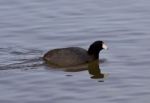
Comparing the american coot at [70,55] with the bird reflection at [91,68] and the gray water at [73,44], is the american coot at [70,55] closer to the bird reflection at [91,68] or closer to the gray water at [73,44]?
the bird reflection at [91,68]

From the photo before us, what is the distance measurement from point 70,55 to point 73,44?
137cm

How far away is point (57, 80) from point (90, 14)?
6297 millimetres

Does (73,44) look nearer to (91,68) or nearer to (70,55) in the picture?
(70,55)

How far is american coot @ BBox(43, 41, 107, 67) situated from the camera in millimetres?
16828

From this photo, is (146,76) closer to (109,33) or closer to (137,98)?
(137,98)

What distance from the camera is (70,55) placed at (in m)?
16.9

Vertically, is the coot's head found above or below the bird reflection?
above

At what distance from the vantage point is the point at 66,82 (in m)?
15.1

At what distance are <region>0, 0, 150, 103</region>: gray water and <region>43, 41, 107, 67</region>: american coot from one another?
296 millimetres

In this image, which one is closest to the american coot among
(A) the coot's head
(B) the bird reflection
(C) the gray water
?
(A) the coot's head

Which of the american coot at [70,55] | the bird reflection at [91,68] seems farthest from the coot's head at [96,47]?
the bird reflection at [91,68]

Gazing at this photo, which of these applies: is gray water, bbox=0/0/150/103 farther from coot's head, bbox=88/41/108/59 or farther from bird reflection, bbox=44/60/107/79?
coot's head, bbox=88/41/108/59

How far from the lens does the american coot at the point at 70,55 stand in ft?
55.2

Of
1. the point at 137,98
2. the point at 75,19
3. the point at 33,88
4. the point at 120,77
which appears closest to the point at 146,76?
the point at 120,77
